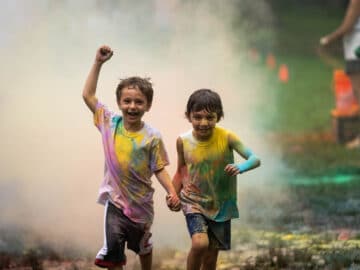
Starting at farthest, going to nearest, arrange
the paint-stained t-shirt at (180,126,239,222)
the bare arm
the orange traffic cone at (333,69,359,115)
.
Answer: the orange traffic cone at (333,69,359,115), the bare arm, the paint-stained t-shirt at (180,126,239,222)

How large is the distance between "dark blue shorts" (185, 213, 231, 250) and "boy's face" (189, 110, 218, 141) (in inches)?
20.3

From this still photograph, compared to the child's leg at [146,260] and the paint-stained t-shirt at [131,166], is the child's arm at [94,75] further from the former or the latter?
the child's leg at [146,260]

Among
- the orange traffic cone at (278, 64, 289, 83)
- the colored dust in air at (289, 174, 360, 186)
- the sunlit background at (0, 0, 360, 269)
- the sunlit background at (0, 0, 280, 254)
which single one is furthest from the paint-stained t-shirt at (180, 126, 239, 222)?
the orange traffic cone at (278, 64, 289, 83)

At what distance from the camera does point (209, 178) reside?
19.5ft

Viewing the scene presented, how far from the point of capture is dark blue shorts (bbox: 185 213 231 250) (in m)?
5.93

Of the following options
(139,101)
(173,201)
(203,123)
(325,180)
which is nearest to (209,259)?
(173,201)

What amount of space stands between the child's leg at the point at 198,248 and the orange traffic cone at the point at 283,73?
949 cm

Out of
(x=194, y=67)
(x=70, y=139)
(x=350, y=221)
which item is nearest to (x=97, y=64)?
(x=70, y=139)

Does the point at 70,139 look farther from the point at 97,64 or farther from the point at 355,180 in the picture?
the point at 355,180

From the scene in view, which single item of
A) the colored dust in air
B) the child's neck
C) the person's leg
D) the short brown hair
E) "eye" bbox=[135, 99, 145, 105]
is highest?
the short brown hair

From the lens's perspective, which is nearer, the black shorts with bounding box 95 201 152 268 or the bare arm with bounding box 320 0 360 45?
the black shorts with bounding box 95 201 152 268

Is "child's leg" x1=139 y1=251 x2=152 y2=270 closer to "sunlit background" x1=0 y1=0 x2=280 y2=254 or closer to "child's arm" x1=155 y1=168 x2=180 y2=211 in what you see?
"child's arm" x1=155 y1=168 x2=180 y2=211

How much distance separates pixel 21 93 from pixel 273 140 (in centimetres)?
651

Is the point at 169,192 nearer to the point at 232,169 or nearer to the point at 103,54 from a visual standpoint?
the point at 232,169
